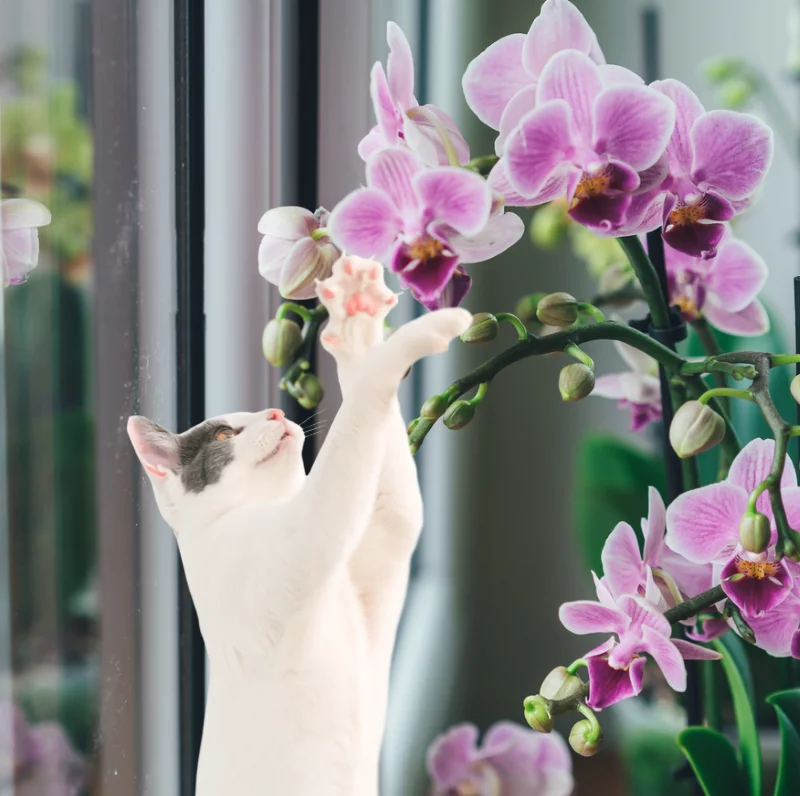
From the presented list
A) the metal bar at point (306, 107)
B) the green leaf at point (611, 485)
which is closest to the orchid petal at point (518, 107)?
the metal bar at point (306, 107)

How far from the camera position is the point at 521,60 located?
0.40 m

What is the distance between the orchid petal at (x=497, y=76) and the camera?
15.5 inches

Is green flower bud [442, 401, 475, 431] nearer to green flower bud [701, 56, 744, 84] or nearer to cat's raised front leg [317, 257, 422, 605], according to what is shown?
cat's raised front leg [317, 257, 422, 605]

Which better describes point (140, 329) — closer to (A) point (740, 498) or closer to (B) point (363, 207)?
(B) point (363, 207)

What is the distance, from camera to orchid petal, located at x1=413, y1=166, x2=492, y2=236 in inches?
13.8

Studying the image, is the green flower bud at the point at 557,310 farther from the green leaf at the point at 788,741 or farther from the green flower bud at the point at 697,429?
the green leaf at the point at 788,741

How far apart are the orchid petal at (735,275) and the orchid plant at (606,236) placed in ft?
0.22

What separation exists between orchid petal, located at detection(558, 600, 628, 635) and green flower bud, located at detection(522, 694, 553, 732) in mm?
40

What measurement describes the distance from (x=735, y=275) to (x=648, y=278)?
11cm

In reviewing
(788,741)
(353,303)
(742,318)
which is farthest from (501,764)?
(353,303)

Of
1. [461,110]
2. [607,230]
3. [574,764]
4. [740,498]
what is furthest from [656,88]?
[574,764]

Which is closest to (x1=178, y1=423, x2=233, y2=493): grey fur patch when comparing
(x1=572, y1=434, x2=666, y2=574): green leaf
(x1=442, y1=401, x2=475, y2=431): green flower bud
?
(x1=442, y1=401, x2=475, y2=431): green flower bud

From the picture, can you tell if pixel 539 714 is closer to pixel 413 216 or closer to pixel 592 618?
pixel 592 618

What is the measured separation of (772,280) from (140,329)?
709 millimetres
